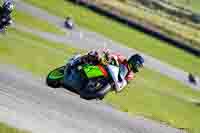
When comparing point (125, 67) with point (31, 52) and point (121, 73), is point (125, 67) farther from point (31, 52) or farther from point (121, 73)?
point (31, 52)

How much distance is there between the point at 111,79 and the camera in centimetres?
1812

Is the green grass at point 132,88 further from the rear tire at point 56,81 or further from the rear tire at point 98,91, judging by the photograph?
the rear tire at point 98,91

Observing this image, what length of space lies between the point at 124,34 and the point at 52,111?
78.0ft

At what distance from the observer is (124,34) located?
139 feet

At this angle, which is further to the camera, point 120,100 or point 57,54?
point 57,54

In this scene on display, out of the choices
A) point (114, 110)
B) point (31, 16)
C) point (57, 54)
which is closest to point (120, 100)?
point (114, 110)

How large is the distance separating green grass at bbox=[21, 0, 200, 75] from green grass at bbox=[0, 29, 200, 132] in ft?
23.6

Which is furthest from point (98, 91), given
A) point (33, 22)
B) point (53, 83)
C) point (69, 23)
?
point (69, 23)

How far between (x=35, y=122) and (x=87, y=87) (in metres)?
2.52

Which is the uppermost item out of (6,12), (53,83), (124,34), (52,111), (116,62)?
(116,62)

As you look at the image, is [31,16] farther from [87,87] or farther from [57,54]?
[87,87]

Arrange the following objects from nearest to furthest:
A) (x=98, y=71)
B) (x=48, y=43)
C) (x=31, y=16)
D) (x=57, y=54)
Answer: (x=98, y=71) → (x=57, y=54) → (x=48, y=43) → (x=31, y=16)

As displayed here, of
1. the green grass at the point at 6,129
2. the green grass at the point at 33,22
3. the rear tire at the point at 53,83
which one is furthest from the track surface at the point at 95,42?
the green grass at the point at 6,129

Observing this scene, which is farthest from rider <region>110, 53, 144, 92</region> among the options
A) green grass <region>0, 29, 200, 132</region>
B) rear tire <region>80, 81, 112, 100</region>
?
green grass <region>0, 29, 200, 132</region>
